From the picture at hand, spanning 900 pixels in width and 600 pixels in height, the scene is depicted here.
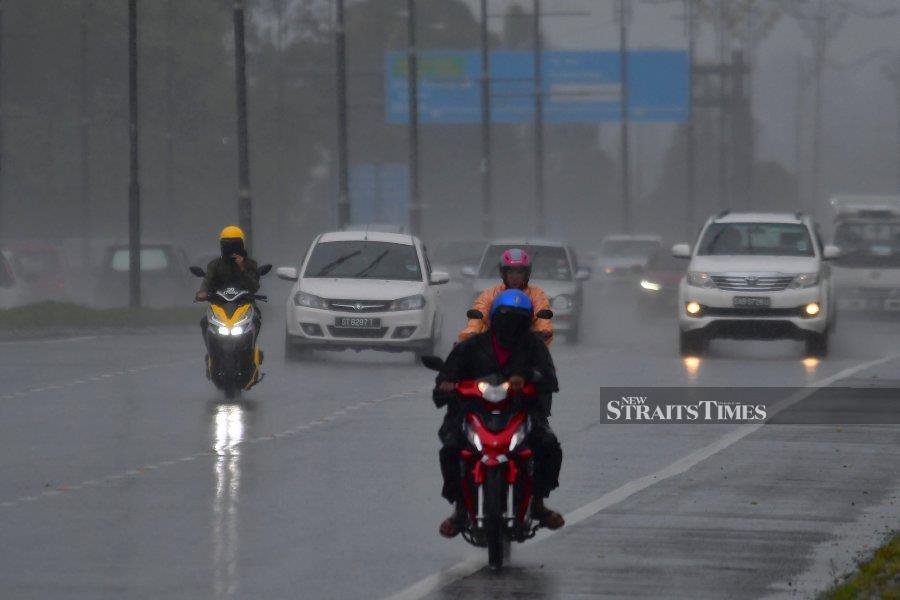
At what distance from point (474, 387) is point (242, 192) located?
34.3m

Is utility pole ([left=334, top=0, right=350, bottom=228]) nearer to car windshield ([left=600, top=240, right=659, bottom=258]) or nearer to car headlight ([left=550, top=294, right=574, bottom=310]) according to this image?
car windshield ([left=600, top=240, right=659, bottom=258])

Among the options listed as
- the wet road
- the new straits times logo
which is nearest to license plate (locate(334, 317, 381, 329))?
the wet road

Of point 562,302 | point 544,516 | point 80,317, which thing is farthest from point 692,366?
point 544,516

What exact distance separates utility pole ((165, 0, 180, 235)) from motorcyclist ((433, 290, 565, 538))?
56372 millimetres

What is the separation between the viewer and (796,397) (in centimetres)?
2150

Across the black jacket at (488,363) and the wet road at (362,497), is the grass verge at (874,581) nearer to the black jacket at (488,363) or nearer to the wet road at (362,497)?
the wet road at (362,497)

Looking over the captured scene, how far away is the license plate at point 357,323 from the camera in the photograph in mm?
27328

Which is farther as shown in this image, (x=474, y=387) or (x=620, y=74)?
(x=620, y=74)

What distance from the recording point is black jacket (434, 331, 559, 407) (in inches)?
412

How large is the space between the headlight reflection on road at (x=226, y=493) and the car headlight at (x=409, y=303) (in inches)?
279

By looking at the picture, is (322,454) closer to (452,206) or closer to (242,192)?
(242,192)

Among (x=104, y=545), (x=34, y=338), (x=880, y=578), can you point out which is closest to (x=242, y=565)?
(x=104, y=545)

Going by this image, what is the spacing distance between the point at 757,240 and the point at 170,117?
42.5m

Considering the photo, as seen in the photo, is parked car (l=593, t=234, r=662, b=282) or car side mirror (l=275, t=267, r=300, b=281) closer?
car side mirror (l=275, t=267, r=300, b=281)
